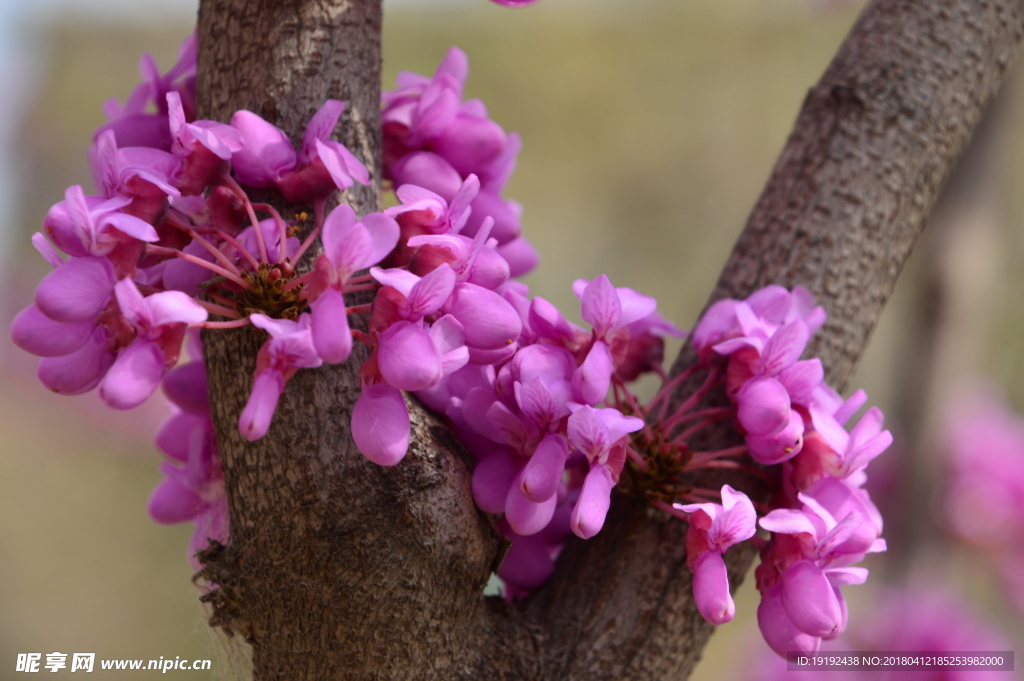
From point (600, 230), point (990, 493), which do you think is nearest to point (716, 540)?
point (990, 493)

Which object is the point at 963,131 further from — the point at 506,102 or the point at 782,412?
the point at 506,102

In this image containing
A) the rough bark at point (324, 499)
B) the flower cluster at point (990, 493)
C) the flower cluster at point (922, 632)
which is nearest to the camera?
the rough bark at point (324, 499)

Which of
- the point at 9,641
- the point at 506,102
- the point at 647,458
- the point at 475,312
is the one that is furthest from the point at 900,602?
the point at 506,102

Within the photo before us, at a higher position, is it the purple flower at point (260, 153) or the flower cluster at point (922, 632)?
the purple flower at point (260, 153)

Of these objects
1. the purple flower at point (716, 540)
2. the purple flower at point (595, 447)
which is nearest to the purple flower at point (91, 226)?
the purple flower at point (595, 447)

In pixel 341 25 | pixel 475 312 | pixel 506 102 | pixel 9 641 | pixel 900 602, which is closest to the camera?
pixel 475 312

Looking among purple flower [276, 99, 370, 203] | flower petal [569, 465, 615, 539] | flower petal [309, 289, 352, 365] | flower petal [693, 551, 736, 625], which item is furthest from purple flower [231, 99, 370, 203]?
flower petal [693, 551, 736, 625]

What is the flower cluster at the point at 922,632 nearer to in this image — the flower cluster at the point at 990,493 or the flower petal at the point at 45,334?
the flower cluster at the point at 990,493
